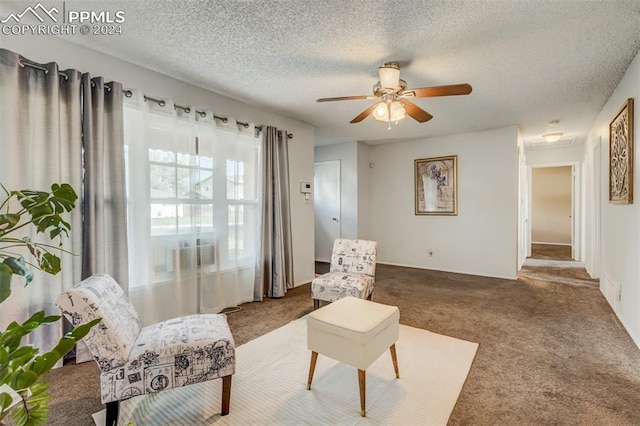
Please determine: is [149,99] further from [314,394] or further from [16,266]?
[314,394]

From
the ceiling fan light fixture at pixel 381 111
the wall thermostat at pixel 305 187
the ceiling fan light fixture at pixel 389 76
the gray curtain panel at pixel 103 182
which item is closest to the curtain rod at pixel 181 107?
the gray curtain panel at pixel 103 182

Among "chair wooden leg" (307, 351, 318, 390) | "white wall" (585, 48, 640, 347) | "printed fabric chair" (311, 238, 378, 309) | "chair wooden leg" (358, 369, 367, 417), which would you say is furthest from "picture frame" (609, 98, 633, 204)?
"chair wooden leg" (307, 351, 318, 390)

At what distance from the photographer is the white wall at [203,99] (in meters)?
2.15

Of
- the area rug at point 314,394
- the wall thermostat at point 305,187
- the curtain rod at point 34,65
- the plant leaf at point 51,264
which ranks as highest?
the curtain rod at point 34,65

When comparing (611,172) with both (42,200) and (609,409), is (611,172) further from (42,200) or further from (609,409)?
(42,200)

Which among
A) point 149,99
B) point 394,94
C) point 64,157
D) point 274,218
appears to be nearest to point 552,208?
point 394,94

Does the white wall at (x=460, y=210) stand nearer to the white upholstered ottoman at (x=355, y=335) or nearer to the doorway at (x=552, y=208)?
the white upholstered ottoman at (x=355, y=335)

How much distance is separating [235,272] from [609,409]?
3216 millimetres

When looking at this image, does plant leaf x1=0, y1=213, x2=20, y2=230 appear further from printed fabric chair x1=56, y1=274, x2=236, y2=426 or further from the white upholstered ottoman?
the white upholstered ottoman

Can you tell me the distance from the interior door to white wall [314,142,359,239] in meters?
0.10

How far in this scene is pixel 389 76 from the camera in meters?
2.41

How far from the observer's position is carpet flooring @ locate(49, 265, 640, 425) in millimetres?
1717

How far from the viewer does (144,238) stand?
2.61 metres

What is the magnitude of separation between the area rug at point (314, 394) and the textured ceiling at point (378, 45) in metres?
2.45
